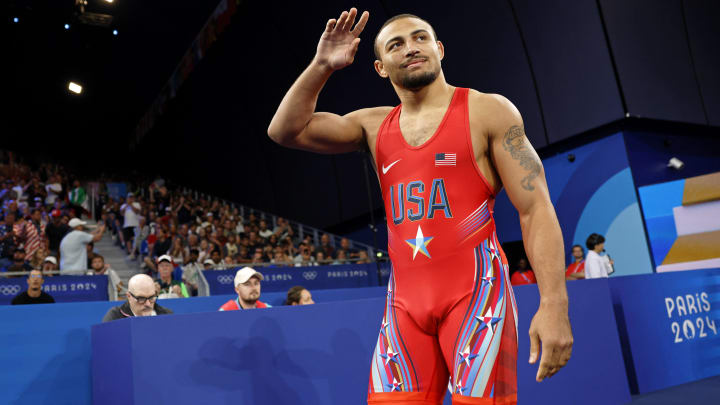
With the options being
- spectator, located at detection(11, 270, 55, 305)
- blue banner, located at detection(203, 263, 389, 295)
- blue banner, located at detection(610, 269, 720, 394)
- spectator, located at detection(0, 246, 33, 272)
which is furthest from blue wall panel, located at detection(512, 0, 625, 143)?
spectator, located at detection(0, 246, 33, 272)

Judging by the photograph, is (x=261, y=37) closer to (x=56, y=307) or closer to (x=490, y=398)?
(x=56, y=307)

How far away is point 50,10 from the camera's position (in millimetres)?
17531

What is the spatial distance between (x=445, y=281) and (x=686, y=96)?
11689 mm

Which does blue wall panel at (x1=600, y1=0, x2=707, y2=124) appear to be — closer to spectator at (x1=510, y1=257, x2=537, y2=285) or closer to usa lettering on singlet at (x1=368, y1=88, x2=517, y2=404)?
spectator at (x1=510, y1=257, x2=537, y2=285)

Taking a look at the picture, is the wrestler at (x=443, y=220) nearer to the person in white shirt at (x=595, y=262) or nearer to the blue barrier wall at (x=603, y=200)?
the person in white shirt at (x=595, y=262)

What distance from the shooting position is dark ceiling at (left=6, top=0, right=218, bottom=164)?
17469 millimetres

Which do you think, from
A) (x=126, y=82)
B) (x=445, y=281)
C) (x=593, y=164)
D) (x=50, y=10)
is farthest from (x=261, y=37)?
(x=445, y=281)

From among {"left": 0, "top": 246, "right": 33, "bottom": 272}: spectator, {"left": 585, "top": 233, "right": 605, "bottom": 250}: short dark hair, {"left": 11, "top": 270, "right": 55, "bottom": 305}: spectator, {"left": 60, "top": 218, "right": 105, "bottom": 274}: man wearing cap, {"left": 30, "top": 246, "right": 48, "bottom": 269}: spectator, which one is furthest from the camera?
{"left": 30, "top": 246, "right": 48, "bottom": 269}: spectator

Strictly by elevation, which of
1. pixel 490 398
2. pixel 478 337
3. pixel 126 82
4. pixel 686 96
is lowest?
pixel 490 398

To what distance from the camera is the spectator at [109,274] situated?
9.12 metres

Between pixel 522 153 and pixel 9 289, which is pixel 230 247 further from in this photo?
pixel 522 153

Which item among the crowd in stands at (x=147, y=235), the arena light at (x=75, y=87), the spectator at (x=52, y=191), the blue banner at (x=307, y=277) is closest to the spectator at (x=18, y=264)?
the crowd in stands at (x=147, y=235)

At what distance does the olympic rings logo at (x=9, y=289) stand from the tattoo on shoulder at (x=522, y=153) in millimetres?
8184

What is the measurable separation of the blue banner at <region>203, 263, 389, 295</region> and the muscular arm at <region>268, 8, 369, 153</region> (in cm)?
797
